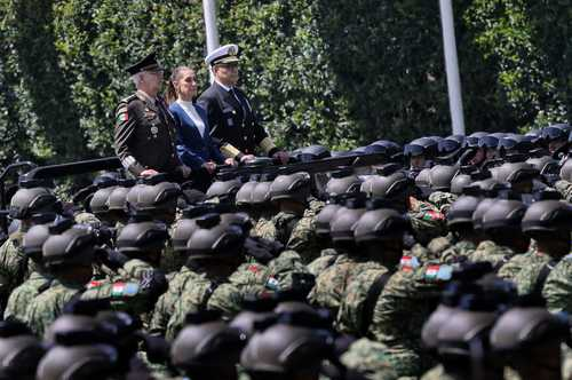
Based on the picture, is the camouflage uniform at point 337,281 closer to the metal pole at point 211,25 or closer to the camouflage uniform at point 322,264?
the camouflage uniform at point 322,264

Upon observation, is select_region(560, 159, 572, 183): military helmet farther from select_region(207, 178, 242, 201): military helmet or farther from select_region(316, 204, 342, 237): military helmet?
select_region(316, 204, 342, 237): military helmet

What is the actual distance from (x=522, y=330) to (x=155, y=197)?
17.0 ft

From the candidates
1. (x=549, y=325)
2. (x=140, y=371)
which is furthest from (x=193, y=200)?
(x=549, y=325)

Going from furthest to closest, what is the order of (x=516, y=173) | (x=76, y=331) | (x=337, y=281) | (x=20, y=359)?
(x=516, y=173)
(x=337, y=281)
(x=20, y=359)
(x=76, y=331)

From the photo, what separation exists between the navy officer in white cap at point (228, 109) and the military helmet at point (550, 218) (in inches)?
196

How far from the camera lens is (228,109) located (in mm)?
12805

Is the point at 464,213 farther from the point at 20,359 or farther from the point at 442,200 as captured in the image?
the point at 20,359

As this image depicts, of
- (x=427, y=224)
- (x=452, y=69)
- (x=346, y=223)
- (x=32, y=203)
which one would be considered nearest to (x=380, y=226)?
(x=346, y=223)

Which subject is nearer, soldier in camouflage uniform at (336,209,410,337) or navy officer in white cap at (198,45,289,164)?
A: soldier in camouflage uniform at (336,209,410,337)

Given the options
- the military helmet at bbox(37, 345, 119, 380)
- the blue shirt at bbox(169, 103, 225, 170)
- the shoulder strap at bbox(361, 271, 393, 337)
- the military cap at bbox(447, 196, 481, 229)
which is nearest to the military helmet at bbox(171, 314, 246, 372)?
the military helmet at bbox(37, 345, 119, 380)

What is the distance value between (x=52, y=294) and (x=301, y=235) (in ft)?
6.86

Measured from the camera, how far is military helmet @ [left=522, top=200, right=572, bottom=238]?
7773mm

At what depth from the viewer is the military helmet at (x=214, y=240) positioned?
8.28m

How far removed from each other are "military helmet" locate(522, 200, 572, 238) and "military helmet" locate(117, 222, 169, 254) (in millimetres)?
Result: 2399
